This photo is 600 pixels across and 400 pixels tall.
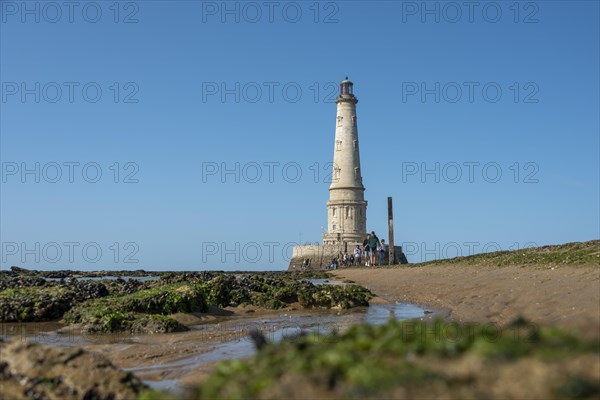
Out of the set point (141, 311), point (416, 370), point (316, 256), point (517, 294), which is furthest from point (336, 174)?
point (416, 370)

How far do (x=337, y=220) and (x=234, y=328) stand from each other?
54.0m

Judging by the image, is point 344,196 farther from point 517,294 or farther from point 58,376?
point 58,376

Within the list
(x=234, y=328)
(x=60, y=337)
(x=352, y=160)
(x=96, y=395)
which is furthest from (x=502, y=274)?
(x=352, y=160)

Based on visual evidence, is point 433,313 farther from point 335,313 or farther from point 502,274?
point 502,274

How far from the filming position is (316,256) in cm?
6456

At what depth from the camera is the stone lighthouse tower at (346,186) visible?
2522 inches

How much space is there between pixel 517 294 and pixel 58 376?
9420 mm

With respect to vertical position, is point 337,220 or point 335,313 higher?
point 337,220

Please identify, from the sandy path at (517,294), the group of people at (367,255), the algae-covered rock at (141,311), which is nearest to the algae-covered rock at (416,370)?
the sandy path at (517,294)

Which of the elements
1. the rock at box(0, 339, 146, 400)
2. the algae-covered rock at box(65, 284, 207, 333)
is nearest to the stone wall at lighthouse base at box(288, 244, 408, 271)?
the algae-covered rock at box(65, 284, 207, 333)

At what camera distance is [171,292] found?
1416cm

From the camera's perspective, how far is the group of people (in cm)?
4243

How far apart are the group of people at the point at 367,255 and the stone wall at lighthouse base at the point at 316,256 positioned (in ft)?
5.22

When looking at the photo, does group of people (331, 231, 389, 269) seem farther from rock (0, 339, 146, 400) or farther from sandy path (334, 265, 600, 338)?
rock (0, 339, 146, 400)
